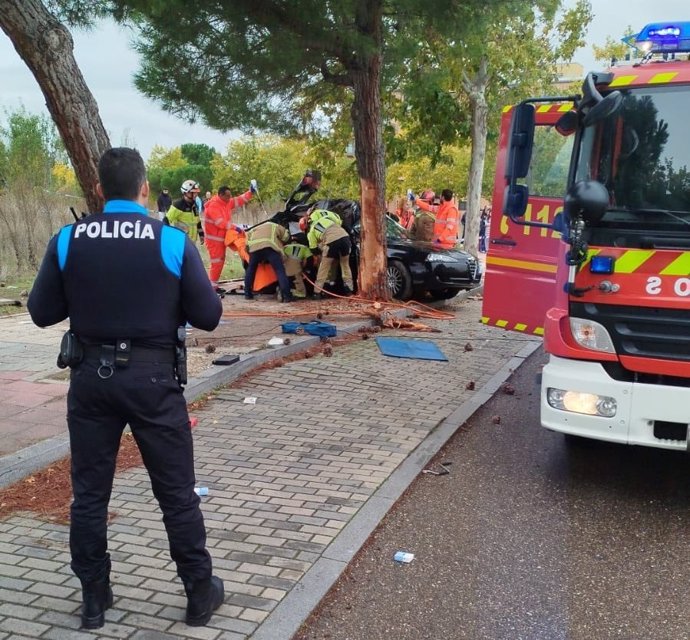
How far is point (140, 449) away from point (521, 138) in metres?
3.27

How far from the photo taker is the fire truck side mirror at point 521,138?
16.0 feet

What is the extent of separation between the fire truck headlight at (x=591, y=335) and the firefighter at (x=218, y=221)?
30.4 feet

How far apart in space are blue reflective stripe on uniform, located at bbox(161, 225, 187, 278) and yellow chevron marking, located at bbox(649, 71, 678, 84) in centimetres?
326

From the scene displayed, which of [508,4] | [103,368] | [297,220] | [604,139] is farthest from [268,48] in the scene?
[103,368]

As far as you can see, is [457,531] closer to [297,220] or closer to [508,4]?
[508,4]

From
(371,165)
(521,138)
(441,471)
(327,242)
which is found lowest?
(441,471)

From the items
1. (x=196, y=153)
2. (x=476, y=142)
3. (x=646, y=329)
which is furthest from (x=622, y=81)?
(x=196, y=153)

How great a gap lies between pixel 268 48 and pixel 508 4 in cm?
314

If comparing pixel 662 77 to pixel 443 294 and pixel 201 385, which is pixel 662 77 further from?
pixel 443 294

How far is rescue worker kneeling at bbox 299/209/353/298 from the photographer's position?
39.1 ft

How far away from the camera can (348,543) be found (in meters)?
3.98

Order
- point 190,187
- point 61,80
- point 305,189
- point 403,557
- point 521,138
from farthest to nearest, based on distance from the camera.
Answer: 1. point 305,189
2. point 190,187
3. point 61,80
4. point 521,138
5. point 403,557

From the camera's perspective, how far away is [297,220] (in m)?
13.5

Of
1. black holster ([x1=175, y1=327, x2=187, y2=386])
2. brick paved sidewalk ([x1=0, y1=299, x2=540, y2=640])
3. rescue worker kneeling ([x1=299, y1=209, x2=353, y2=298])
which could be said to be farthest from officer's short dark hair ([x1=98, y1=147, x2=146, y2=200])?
rescue worker kneeling ([x1=299, y1=209, x2=353, y2=298])
